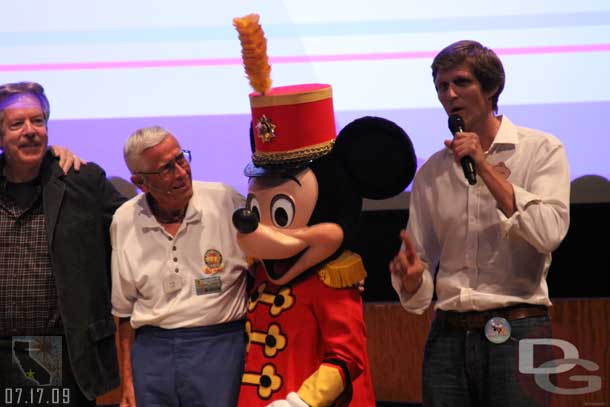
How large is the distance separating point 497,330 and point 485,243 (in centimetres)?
24

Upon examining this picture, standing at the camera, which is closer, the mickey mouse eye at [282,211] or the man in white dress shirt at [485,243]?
the man in white dress shirt at [485,243]

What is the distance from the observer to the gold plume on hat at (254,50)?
8.68 feet

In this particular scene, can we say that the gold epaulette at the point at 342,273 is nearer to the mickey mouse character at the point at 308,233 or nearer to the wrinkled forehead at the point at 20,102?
the mickey mouse character at the point at 308,233

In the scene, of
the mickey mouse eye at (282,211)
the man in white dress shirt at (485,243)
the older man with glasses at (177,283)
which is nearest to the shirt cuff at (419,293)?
the man in white dress shirt at (485,243)

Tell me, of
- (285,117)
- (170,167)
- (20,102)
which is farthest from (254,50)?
(20,102)

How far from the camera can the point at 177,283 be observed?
9.30 feet

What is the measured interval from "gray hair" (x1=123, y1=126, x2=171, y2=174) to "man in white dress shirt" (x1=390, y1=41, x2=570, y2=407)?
78 cm

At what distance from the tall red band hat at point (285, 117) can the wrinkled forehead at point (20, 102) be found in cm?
82

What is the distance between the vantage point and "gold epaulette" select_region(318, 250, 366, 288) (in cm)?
269

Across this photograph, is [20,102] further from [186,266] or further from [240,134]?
[240,134]

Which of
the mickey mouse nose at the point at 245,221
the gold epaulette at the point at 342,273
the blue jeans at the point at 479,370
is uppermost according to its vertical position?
the mickey mouse nose at the point at 245,221

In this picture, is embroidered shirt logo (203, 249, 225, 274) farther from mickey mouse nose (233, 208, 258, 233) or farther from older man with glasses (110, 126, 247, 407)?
mickey mouse nose (233, 208, 258, 233)

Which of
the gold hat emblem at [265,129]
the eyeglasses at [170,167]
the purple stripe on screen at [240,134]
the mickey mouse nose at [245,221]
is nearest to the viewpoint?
the mickey mouse nose at [245,221]

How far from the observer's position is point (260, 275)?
2.85 meters
